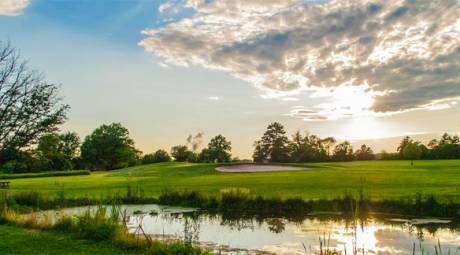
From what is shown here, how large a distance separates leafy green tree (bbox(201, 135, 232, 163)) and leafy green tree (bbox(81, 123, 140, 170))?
20.1 metres

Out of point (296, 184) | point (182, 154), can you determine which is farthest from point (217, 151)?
point (296, 184)

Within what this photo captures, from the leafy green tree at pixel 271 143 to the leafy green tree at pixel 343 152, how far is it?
49.6ft

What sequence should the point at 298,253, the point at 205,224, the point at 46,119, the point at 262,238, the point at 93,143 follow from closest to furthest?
the point at 298,253 → the point at 262,238 → the point at 205,224 → the point at 46,119 → the point at 93,143

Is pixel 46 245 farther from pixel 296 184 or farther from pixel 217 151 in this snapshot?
pixel 217 151

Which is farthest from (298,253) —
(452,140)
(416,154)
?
(452,140)

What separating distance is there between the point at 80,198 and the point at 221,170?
99.0 feet

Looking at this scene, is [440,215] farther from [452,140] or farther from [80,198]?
[452,140]

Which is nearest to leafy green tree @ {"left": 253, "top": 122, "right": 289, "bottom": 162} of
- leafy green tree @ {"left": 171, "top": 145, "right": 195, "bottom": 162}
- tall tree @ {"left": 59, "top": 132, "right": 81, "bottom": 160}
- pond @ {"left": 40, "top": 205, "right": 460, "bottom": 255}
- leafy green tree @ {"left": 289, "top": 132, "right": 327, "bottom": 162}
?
leafy green tree @ {"left": 289, "top": 132, "right": 327, "bottom": 162}

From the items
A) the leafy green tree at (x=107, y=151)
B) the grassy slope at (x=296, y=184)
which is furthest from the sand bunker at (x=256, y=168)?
the leafy green tree at (x=107, y=151)

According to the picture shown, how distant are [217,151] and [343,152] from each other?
30.7 metres

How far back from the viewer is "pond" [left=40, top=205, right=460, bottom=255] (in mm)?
13211

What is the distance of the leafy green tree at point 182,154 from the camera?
10869 cm

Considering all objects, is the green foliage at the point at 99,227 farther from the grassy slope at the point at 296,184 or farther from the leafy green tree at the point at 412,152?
the leafy green tree at the point at 412,152

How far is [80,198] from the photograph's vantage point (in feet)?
84.0
